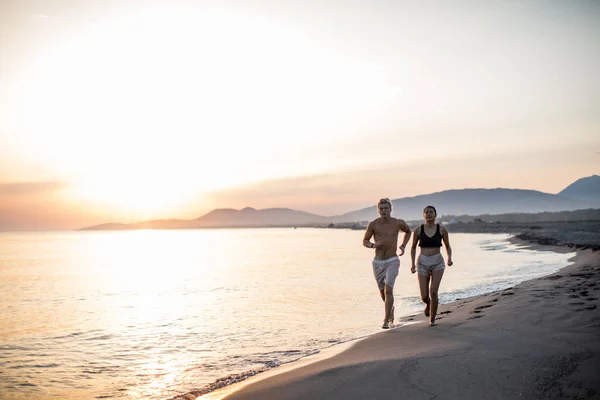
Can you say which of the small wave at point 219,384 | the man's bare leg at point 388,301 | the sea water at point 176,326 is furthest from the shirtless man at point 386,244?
the small wave at point 219,384

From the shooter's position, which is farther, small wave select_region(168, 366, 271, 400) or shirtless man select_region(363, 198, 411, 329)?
shirtless man select_region(363, 198, 411, 329)

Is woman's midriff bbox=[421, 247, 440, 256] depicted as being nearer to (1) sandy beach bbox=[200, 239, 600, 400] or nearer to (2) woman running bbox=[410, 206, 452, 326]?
(2) woman running bbox=[410, 206, 452, 326]

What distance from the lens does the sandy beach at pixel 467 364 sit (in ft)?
16.5

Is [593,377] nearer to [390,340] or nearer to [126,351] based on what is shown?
[390,340]

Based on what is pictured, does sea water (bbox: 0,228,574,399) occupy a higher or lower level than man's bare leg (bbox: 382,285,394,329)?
lower

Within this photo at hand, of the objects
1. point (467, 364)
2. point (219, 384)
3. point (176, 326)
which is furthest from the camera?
point (176, 326)

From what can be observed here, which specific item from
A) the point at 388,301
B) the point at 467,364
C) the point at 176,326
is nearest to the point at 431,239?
the point at 388,301

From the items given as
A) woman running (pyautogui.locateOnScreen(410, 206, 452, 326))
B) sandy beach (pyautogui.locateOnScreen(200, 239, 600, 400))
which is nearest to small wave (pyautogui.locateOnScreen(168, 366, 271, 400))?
sandy beach (pyautogui.locateOnScreen(200, 239, 600, 400))

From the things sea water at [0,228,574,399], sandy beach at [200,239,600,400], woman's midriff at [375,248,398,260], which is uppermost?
woman's midriff at [375,248,398,260]

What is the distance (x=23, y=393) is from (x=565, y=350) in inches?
333

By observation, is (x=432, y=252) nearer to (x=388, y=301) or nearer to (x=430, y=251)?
(x=430, y=251)

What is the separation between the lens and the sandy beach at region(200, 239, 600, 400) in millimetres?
5039

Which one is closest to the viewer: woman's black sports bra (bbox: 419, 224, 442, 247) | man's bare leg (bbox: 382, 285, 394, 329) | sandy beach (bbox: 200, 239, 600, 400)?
sandy beach (bbox: 200, 239, 600, 400)

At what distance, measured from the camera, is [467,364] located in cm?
574
